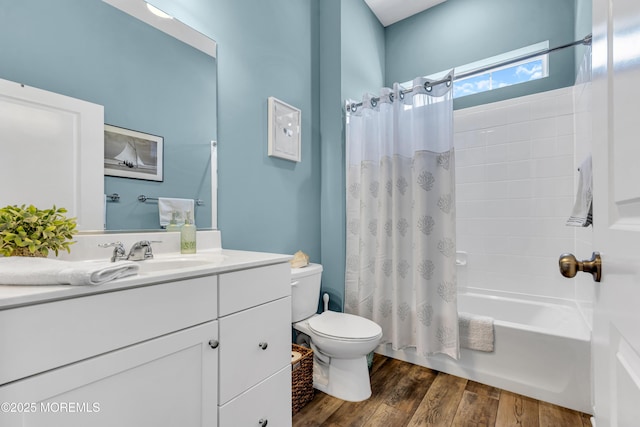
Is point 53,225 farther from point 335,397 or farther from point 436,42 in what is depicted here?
point 436,42

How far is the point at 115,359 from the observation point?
0.74 meters

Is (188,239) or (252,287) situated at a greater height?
(188,239)

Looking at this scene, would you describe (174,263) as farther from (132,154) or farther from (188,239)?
(132,154)

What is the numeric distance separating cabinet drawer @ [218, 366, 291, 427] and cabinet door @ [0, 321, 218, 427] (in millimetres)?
72

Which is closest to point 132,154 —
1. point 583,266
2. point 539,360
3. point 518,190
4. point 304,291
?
point 304,291

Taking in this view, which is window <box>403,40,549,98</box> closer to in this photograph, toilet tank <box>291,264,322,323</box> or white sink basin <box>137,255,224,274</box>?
toilet tank <box>291,264,322,323</box>

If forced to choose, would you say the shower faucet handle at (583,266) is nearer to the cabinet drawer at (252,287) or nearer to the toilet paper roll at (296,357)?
the cabinet drawer at (252,287)

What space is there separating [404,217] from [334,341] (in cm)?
95

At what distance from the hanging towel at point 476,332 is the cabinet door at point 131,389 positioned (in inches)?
62.4

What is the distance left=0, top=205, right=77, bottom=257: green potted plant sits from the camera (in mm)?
805

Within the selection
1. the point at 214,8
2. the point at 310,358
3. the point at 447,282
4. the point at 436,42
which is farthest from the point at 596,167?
the point at 436,42

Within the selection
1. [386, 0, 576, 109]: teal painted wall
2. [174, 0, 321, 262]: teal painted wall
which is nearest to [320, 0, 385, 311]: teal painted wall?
[174, 0, 321, 262]: teal painted wall

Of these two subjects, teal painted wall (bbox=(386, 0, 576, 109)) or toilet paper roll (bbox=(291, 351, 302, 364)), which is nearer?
toilet paper roll (bbox=(291, 351, 302, 364))

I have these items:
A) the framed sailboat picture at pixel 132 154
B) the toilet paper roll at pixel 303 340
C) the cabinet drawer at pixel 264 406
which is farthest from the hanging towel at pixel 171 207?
the toilet paper roll at pixel 303 340
